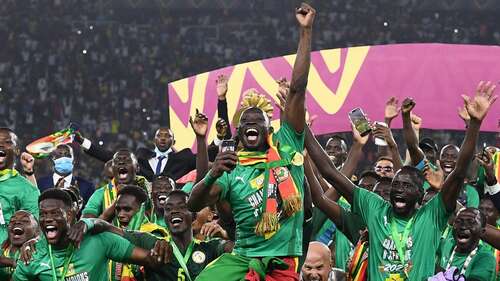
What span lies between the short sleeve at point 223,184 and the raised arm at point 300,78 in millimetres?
505

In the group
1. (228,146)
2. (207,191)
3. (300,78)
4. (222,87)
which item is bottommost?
(207,191)

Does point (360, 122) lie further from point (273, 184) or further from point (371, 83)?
point (371, 83)

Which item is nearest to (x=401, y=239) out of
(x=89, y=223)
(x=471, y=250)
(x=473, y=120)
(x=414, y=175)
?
(x=414, y=175)

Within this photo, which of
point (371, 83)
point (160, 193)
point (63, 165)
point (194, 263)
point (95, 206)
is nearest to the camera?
point (194, 263)

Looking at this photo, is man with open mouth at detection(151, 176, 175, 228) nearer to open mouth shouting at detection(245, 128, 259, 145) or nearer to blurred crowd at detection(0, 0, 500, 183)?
open mouth shouting at detection(245, 128, 259, 145)

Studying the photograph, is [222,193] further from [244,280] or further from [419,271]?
[419,271]

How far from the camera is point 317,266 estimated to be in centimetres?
736

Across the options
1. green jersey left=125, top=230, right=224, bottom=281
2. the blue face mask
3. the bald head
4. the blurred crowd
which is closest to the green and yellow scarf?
the bald head

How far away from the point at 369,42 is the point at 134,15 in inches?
193

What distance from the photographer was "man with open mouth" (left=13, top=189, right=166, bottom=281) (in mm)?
6801

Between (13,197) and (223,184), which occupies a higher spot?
(223,184)

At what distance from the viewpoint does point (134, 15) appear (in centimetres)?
2552

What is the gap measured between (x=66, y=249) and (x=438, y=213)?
2.18 metres

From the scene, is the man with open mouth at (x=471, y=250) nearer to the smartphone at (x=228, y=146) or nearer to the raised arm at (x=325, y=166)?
the raised arm at (x=325, y=166)
